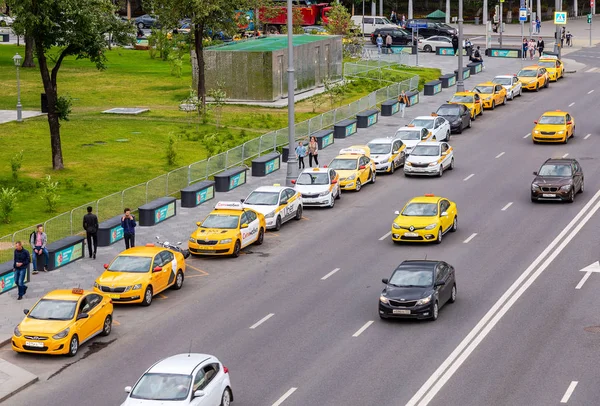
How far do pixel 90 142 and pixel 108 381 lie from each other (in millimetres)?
32785

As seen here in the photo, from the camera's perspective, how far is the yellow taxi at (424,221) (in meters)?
39.3

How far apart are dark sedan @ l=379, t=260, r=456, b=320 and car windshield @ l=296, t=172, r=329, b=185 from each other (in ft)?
47.4

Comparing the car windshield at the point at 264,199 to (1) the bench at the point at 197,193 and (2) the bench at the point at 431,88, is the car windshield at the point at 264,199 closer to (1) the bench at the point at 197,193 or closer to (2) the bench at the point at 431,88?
(1) the bench at the point at 197,193

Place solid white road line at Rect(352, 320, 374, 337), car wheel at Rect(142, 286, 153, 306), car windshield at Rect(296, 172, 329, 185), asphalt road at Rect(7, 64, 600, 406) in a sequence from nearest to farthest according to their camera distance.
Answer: asphalt road at Rect(7, 64, 600, 406) → solid white road line at Rect(352, 320, 374, 337) → car wheel at Rect(142, 286, 153, 306) → car windshield at Rect(296, 172, 329, 185)

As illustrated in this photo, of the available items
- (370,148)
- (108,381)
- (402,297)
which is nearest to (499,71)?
(370,148)

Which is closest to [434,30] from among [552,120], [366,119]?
[366,119]

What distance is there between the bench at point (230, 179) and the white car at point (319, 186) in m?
3.44

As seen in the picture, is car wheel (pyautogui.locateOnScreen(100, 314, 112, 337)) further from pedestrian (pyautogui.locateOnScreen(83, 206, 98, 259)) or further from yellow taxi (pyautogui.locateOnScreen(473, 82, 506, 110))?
yellow taxi (pyautogui.locateOnScreen(473, 82, 506, 110))

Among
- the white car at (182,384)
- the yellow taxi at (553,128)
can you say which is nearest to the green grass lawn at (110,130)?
the yellow taxi at (553,128)

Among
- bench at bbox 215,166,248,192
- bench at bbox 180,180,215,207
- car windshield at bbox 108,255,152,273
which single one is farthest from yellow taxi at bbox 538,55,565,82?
car windshield at bbox 108,255,152,273

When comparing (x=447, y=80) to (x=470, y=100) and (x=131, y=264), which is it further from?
(x=131, y=264)

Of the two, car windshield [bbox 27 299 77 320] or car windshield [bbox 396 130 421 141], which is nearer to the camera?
car windshield [bbox 27 299 77 320]

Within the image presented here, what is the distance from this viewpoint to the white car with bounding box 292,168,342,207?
45688mm

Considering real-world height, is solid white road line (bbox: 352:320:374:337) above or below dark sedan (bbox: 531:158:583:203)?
below
